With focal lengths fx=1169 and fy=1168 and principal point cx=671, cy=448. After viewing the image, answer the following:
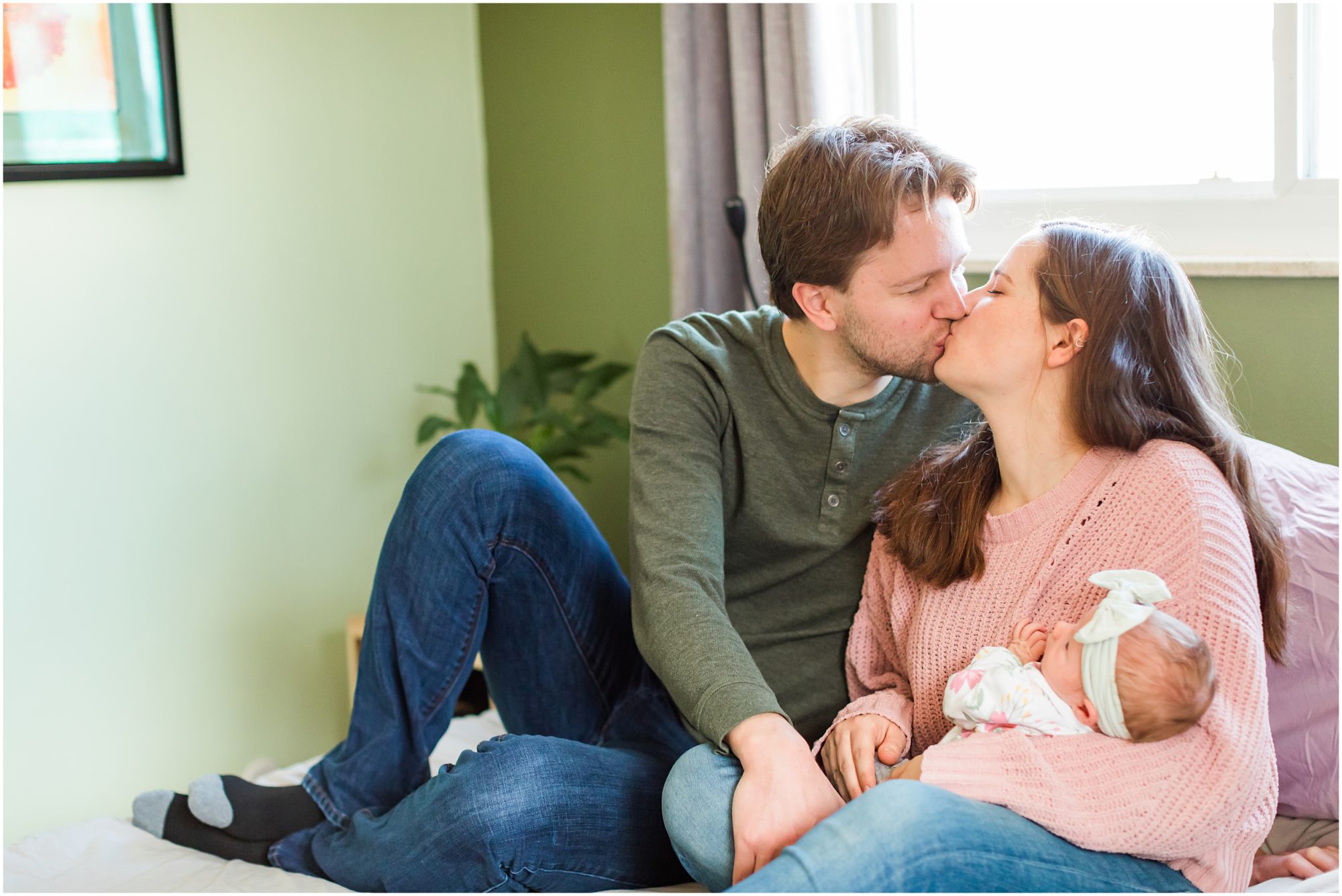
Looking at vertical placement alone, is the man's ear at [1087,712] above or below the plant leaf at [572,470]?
above

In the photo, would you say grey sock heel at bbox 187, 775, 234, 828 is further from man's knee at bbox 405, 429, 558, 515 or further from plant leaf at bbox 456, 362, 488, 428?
plant leaf at bbox 456, 362, 488, 428

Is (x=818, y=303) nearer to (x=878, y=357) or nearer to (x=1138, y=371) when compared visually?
(x=878, y=357)

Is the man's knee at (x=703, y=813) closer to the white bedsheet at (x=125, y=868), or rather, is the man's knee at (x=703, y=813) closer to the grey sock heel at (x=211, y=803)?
the white bedsheet at (x=125, y=868)

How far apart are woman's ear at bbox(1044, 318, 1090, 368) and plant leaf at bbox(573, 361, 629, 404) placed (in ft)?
4.15

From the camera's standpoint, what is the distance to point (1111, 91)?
1873 millimetres

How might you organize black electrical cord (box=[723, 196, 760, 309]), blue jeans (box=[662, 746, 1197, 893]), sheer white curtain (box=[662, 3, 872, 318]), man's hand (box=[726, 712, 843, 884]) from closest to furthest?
1. blue jeans (box=[662, 746, 1197, 893])
2. man's hand (box=[726, 712, 843, 884])
3. sheer white curtain (box=[662, 3, 872, 318])
4. black electrical cord (box=[723, 196, 760, 309])

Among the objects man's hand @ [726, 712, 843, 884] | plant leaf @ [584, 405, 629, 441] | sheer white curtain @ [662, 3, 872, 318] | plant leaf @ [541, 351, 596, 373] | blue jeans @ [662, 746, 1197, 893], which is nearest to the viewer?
blue jeans @ [662, 746, 1197, 893]

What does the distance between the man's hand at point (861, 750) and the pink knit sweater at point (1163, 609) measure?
0.02 meters

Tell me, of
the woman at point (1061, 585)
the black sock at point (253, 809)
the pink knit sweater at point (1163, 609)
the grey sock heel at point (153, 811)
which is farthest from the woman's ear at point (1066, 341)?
the grey sock heel at point (153, 811)

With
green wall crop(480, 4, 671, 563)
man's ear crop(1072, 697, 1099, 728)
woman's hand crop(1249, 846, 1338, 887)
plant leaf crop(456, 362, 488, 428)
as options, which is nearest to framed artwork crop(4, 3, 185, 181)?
plant leaf crop(456, 362, 488, 428)

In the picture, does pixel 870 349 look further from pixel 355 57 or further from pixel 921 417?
pixel 355 57

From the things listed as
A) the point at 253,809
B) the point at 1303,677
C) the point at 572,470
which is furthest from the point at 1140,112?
the point at 253,809

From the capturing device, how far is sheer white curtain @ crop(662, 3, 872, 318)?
1.93 meters

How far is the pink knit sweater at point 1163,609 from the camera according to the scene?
99 centimetres
